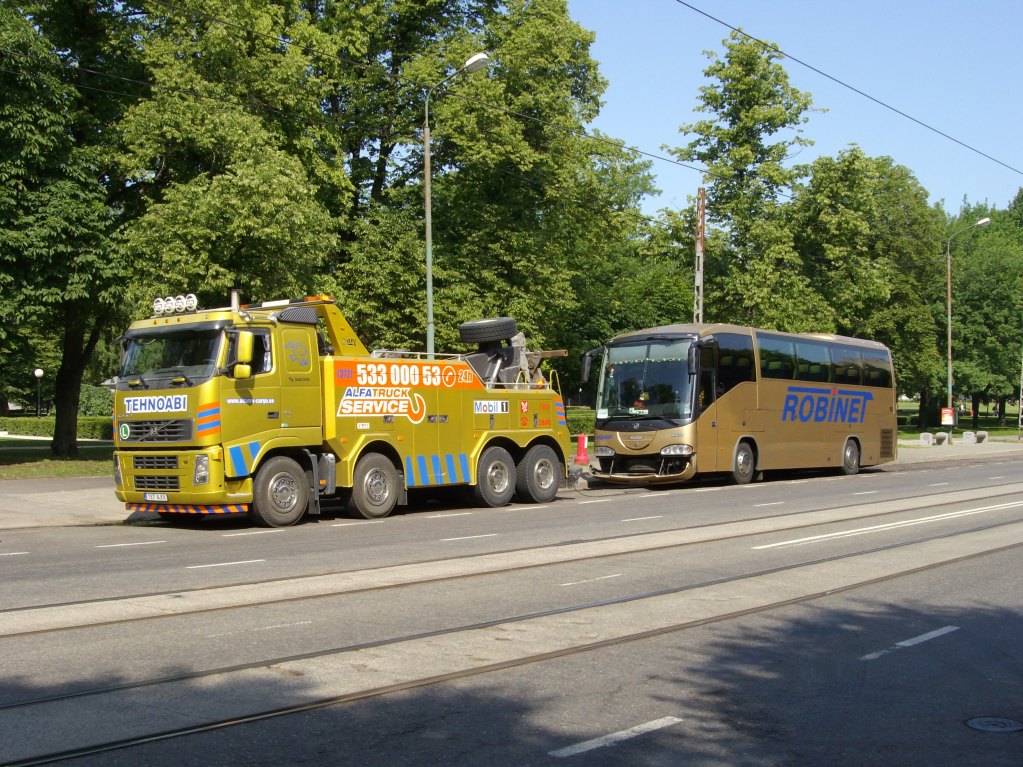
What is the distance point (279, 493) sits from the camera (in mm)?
15898

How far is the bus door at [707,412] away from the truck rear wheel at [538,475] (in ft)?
13.6

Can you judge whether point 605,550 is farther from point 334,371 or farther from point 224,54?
point 224,54

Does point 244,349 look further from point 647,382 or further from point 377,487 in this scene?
point 647,382

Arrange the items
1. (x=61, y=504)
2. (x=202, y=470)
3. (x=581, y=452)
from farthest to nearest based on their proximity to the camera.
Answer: (x=581, y=452)
(x=61, y=504)
(x=202, y=470)

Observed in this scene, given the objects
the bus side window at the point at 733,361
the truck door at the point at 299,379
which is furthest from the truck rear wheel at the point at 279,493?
the bus side window at the point at 733,361

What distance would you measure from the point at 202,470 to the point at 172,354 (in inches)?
73.4

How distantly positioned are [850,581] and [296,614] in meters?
5.34

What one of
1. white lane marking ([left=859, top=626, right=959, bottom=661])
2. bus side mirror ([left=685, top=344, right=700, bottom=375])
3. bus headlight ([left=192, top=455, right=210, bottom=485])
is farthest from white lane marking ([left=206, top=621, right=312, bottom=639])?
bus side mirror ([left=685, top=344, right=700, bottom=375])

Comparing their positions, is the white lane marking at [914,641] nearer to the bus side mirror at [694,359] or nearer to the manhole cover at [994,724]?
the manhole cover at [994,724]

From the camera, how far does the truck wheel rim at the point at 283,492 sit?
15812 mm

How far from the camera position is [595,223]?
37.9m

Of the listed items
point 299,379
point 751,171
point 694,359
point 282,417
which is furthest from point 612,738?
point 751,171

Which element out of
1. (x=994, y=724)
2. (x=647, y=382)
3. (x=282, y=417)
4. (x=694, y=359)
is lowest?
(x=994, y=724)

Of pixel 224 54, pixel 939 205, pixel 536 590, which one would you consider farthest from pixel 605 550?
pixel 939 205
